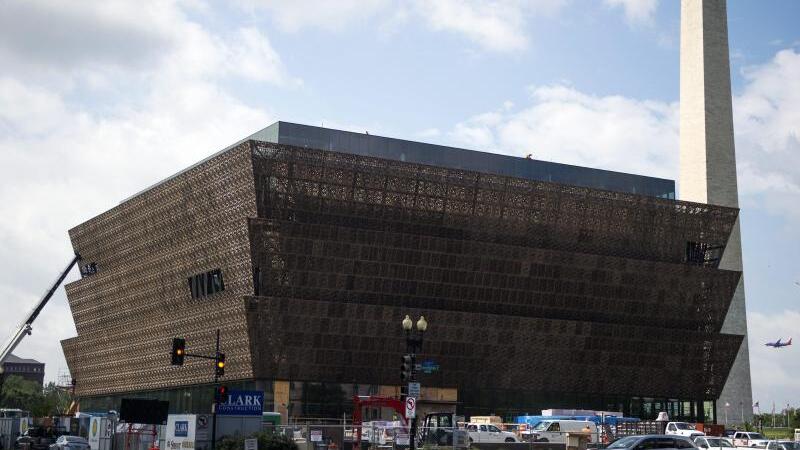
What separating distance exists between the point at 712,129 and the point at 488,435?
7133 cm

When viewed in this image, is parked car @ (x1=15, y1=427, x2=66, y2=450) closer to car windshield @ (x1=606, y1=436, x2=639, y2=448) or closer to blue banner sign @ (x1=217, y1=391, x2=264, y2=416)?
blue banner sign @ (x1=217, y1=391, x2=264, y2=416)

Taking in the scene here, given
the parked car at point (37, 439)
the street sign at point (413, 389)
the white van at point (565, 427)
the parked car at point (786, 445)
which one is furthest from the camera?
the white van at point (565, 427)

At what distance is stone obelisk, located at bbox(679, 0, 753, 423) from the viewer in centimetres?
12675

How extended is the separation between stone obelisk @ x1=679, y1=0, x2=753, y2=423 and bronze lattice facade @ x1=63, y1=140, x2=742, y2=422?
33.6ft

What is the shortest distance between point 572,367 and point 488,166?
1084 inches

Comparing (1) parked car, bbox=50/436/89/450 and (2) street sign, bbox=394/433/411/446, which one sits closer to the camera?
(2) street sign, bbox=394/433/411/446

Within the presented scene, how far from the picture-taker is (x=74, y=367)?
152 m

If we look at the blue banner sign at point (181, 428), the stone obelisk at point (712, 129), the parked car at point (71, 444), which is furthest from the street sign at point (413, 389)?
the stone obelisk at point (712, 129)

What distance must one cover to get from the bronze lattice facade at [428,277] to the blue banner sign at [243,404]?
135ft

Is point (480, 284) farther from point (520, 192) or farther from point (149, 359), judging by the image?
point (149, 359)

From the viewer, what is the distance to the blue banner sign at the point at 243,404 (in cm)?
5641

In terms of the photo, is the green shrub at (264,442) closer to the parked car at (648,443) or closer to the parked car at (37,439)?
the parked car at (648,443)

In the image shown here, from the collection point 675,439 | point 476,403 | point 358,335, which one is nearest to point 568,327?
point 476,403

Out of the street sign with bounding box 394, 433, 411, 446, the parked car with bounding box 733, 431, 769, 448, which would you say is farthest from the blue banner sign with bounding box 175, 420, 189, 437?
the parked car with bounding box 733, 431, 769, 448
